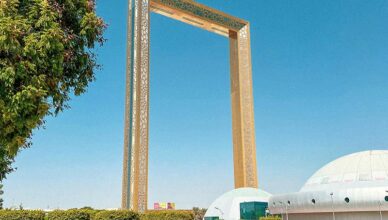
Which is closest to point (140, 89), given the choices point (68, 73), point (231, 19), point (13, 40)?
point (231, 19)

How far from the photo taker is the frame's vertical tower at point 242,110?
27562 mm

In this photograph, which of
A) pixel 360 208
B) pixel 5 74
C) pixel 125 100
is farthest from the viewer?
pixel 125 100

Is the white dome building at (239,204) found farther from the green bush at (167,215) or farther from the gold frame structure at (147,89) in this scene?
the green bush at (167,215)

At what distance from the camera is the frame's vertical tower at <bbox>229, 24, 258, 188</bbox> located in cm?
2756

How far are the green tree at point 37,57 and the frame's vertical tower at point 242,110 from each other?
21210 mm

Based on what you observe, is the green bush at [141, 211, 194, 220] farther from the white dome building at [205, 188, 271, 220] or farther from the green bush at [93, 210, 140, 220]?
the white dome building at [205, 188, 271, 220]

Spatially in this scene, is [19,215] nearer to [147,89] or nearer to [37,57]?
[147,89]

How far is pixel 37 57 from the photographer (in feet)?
20.6

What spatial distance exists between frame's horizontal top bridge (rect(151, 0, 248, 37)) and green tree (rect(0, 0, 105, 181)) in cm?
1985

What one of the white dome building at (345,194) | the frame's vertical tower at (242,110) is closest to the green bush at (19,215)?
the frame's vertical tower at (242,110)

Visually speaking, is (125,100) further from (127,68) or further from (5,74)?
(5,74)

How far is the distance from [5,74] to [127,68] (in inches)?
742

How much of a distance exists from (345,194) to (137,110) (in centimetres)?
1212

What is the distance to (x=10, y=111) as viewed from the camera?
5.98 m
